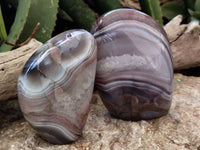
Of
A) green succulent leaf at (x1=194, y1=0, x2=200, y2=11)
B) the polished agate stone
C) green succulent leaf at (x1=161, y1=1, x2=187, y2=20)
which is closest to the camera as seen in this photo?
the polished agate stone

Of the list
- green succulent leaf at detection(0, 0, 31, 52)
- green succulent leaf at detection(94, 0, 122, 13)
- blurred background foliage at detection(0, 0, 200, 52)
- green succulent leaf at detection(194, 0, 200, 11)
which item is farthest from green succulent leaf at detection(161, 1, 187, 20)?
green succulent leaf at detection(0, 0, 31, 52)

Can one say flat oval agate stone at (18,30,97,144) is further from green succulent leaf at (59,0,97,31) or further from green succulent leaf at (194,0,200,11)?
green succulent leaf at (194,0,200,11)

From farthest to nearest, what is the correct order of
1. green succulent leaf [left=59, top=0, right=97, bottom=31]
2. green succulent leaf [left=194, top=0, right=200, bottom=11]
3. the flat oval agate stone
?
green succulent leaf [left=194, top=0, right=200, bottom=11], green succulent leaf [left=59, top=0, right=97, bottom=31], the flat oval agate stone

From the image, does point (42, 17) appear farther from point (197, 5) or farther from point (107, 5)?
point (197, 5)

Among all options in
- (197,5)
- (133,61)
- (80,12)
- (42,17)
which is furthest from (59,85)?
(197,5)

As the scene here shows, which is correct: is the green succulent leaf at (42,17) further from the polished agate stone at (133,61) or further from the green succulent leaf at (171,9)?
the green succulent leaf at (171,9)

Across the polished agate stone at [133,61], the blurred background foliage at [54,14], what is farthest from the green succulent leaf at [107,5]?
the polished agate stone at [133,61]
